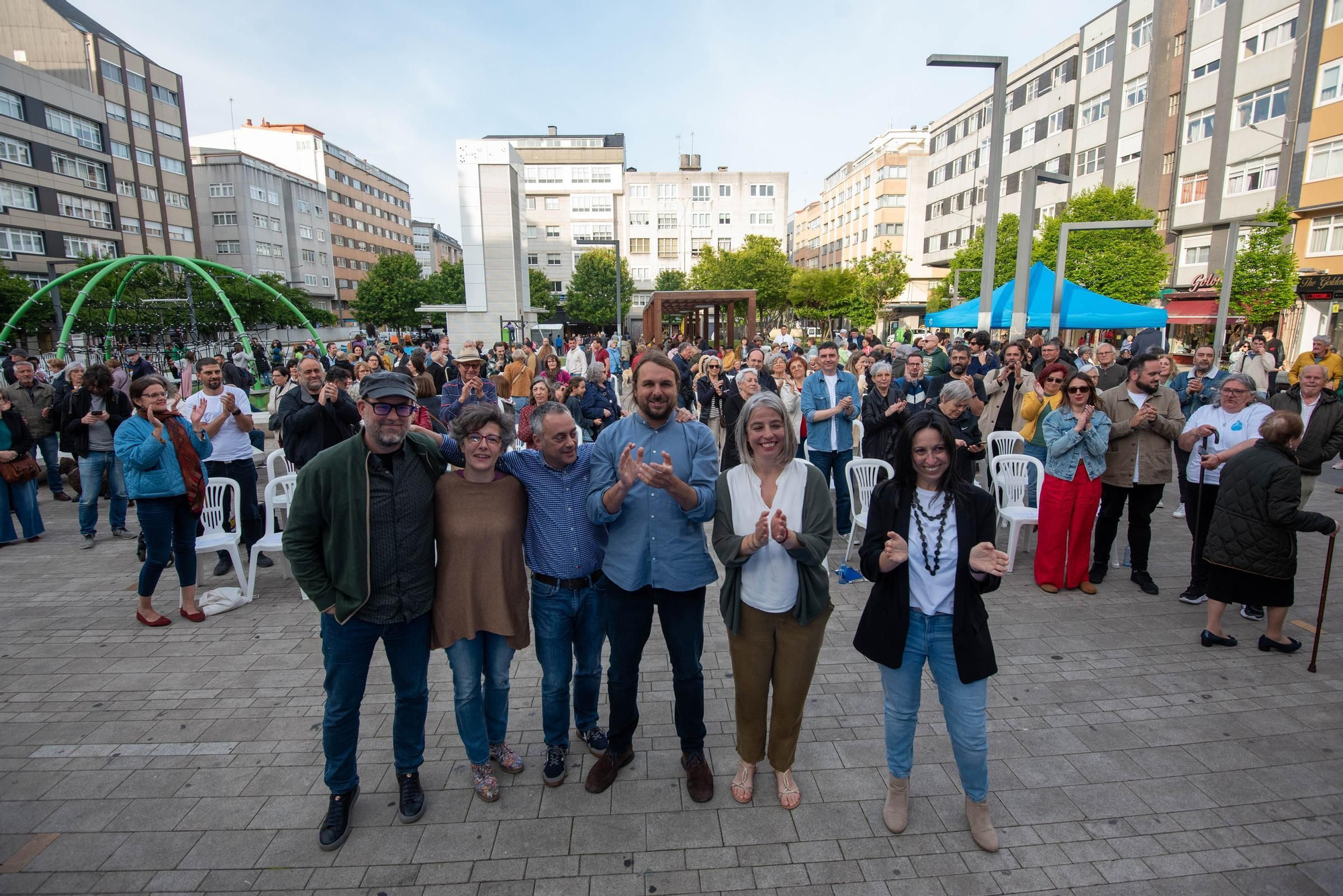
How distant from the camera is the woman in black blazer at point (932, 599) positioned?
2842mm

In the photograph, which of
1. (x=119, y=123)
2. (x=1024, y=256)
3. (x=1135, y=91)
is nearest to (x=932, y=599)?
(x=1024, y=256)

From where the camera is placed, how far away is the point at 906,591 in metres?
2.93

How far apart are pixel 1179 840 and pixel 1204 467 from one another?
11.3 ft

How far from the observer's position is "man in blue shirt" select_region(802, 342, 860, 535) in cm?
676

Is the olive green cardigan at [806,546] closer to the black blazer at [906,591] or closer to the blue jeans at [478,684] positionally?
the black blazer at [906,591]

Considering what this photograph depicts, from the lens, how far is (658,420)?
3100 mm

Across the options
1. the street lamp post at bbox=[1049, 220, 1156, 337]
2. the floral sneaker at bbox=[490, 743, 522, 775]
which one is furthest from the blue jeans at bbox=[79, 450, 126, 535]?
the street lamp post at bbox=[1049, 220, 1156, 337]

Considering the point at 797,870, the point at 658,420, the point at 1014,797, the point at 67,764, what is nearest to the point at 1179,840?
the point at 1014,797

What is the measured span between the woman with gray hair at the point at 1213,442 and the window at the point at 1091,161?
43873 mm

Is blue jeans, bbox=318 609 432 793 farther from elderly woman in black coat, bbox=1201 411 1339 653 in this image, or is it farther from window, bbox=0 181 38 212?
window, bbox=0 181 38 212

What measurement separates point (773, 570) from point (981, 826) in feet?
4.78

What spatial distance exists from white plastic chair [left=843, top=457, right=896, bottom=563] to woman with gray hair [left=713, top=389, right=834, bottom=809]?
3278mm

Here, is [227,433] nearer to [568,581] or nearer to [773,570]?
[568,581]

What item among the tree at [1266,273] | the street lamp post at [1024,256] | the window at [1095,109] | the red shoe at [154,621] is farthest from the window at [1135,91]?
the red shoe at [154,621]
